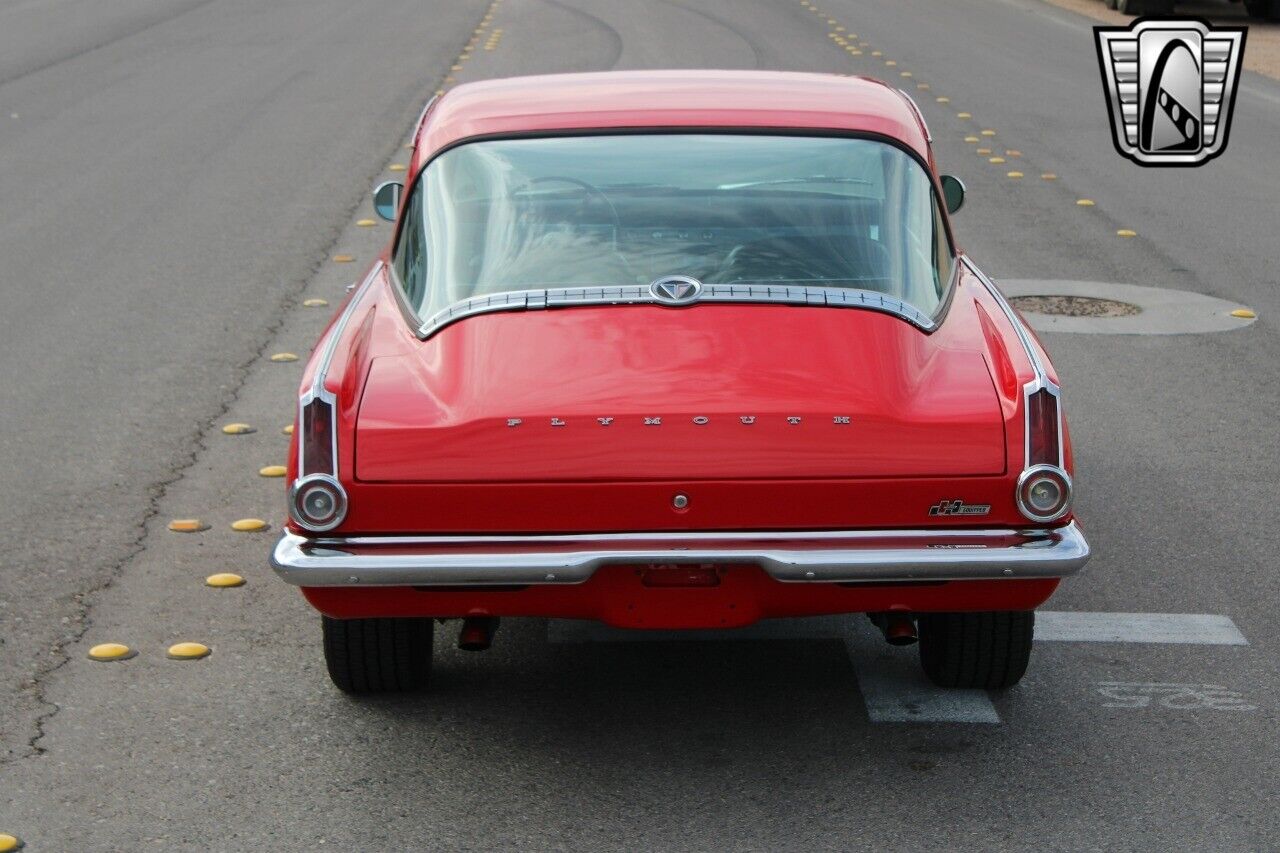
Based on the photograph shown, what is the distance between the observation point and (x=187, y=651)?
17.9 feet

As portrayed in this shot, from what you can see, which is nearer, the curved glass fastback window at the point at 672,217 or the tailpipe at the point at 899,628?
the tailpipe at the point at 899,628

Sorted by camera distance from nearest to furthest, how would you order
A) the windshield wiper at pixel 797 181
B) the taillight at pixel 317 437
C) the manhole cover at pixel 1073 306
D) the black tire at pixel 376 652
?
the taillight at pixel 317 437
the black tire at pixel 376 652
the windshield wiper at pixel 797 181
the manhole cover at pixel 1073 306

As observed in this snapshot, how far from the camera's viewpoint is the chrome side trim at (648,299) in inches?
197

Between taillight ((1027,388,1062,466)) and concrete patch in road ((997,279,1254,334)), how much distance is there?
17.1 ft

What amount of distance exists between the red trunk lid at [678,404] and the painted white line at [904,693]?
32.6 inches

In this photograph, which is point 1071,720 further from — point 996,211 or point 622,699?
point 996,211

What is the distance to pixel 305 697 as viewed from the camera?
16.8 ft

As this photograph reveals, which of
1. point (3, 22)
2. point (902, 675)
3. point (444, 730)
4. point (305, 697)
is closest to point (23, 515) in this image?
point (305, 697)

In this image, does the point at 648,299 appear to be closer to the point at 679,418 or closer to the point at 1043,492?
the point at 679,418

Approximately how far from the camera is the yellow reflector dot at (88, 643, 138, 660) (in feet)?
17.7

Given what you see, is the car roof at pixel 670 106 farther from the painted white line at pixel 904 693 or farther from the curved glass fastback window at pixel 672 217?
the painted white line at pixel 904 693

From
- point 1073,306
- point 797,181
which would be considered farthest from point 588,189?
Result: point 1073,306

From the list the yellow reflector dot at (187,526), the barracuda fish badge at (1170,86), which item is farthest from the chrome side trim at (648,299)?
the barracuda fish badge at (1170,86)

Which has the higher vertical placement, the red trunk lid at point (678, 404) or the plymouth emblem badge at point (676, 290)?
the plymouth emblem badge at point (676, 290)
